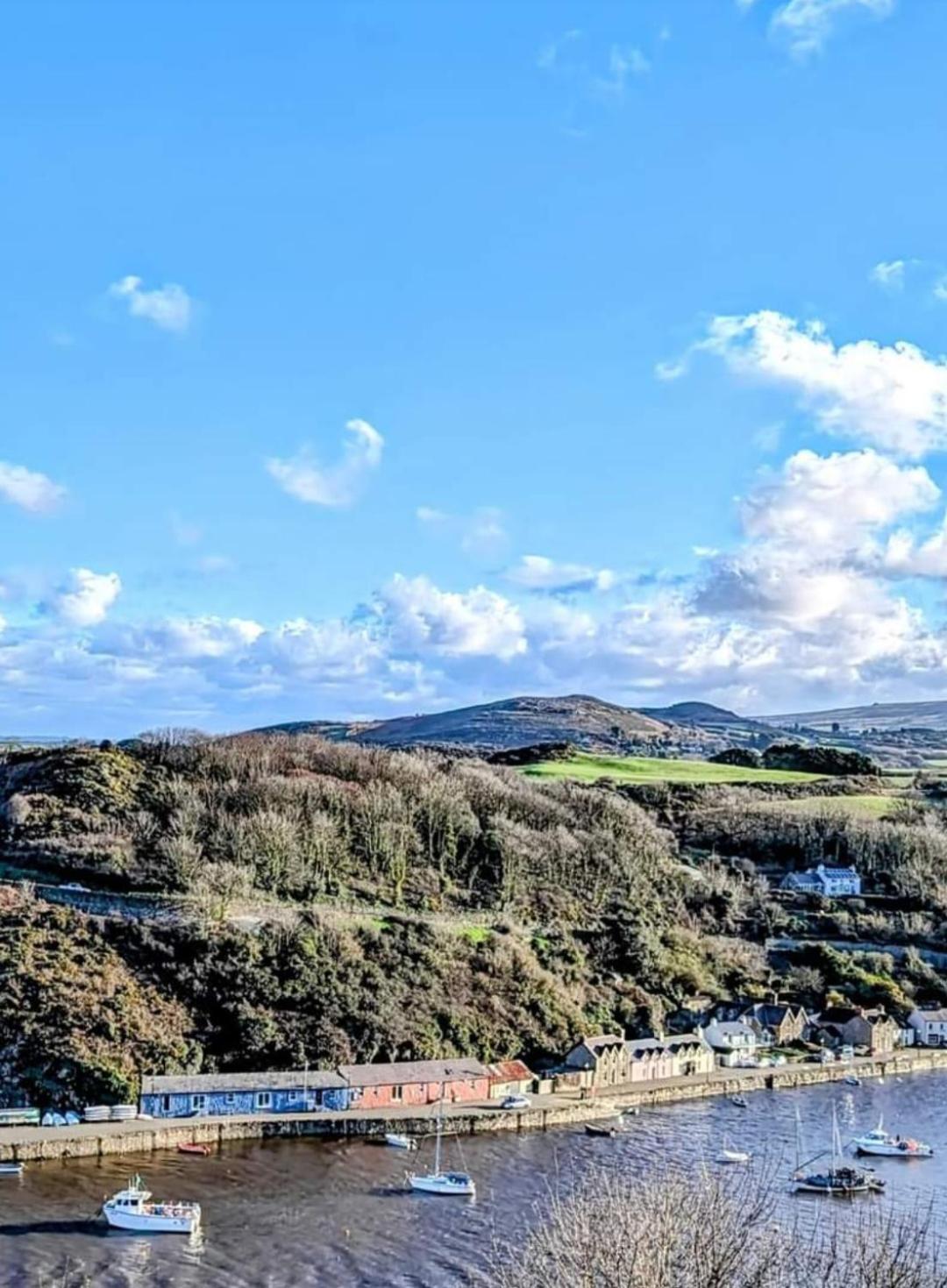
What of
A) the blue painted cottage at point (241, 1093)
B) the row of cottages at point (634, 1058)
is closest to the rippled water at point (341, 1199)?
the blue painted cottage at point (241, 1093)

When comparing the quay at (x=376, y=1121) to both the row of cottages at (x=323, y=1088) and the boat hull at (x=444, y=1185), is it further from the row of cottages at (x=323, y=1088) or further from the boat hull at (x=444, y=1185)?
the boat hull at (x=444, y=1185)

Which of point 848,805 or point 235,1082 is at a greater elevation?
point 848,805

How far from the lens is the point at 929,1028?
89.1 m

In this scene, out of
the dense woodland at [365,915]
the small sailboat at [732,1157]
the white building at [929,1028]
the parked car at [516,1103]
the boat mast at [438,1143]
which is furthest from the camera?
the white building at [929,1028]

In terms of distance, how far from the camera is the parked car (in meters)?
63.1

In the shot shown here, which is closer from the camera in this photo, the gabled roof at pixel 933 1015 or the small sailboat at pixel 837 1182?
the small sailboat at pixel 837 1182

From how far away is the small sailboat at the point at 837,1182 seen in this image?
51469 millimetres

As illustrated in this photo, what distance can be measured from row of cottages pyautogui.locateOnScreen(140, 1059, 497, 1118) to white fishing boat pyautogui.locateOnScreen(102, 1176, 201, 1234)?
13918mm

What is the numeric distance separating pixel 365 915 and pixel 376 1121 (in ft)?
67.8

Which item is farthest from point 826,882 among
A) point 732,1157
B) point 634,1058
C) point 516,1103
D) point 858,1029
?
point 732,1157

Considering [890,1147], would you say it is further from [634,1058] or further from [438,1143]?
[438,1143]

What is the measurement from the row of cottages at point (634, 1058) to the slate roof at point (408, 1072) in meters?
6.46

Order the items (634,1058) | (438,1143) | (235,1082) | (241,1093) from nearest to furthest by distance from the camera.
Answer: (438,1143) → (241,1093) → (235,1082) → (634,1058)

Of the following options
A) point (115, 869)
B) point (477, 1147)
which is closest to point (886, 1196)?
point (477, 1147)
